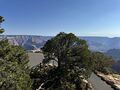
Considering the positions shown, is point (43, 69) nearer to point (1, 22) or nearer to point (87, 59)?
point (87, 59)

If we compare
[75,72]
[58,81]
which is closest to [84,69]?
[75,72]

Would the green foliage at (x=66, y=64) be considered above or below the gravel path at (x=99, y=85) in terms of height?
above

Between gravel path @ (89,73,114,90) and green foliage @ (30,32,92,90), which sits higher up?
green foliage @ (30,32,92,90)

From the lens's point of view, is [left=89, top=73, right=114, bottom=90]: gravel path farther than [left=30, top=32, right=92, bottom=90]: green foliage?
Yes

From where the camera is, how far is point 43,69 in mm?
45344

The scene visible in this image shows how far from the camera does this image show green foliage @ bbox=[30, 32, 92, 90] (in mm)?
38906

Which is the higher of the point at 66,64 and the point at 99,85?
the point at 66,64

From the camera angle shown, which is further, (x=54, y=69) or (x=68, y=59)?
(x=54, y=69)

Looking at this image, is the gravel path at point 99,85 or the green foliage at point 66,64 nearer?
the green foliage at point 66,64

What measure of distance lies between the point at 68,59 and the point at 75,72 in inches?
96.7

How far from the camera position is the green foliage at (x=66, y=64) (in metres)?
38.9

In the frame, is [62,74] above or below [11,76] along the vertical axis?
below

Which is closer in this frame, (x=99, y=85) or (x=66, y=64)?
(x=66, y=64)

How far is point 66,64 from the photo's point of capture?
41.2m
